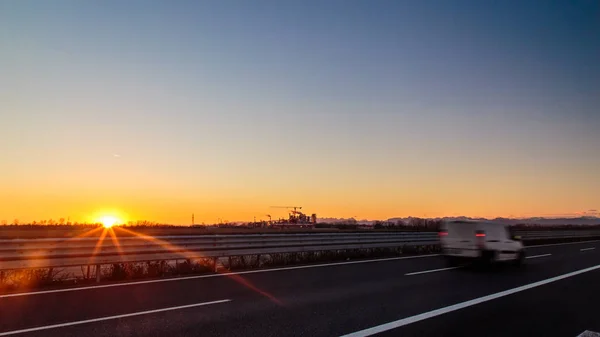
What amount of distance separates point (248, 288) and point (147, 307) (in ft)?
9.14

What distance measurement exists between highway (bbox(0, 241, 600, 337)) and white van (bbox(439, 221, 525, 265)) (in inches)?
90.6

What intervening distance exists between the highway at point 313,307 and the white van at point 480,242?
2.30 m

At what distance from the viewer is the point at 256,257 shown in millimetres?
15148

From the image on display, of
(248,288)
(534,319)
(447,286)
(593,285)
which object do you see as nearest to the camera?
(534,319)

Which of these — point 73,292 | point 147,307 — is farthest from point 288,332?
point 73,292

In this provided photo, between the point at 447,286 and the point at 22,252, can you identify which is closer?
the point at 22,252

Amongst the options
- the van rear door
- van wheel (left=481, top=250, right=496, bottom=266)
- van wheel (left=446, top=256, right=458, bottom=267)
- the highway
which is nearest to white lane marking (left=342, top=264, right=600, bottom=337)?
the highway

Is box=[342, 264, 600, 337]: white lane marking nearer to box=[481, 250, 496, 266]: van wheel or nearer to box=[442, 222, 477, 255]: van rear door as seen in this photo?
box=[481, 250, 496, 266]: van wheel

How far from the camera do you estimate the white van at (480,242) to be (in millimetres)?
15172

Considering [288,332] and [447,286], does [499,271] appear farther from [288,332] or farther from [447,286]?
[288,332]

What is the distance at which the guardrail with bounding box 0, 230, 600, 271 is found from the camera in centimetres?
976

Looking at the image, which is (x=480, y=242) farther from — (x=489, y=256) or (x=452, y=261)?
(x=452, y=261)

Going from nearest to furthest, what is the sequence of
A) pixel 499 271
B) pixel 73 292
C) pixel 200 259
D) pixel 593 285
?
pixel 73 292 → pixel 593 285 → pixel 200 259 → pixel 499 271

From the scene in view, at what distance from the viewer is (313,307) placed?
8086mm
